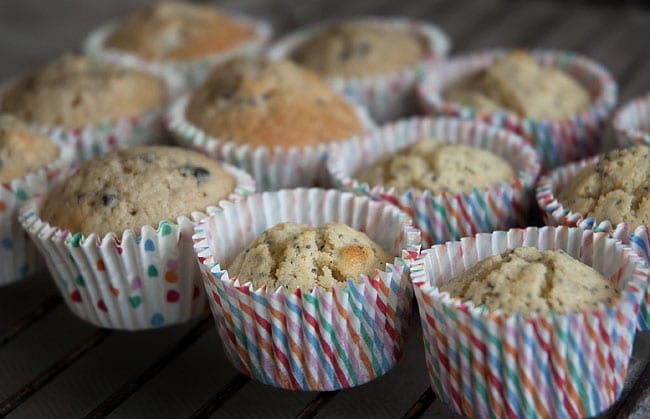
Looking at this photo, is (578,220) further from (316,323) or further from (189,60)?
(189,60)

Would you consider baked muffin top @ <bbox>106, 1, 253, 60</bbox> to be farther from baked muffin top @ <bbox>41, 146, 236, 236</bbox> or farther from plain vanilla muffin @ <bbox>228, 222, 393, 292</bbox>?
plain vanilla muffin @ <bbox>228, 222, 393, 292</bbox>

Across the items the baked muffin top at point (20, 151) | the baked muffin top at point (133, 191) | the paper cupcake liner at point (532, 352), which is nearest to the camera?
the paper cupcake liner at point (532, 352)

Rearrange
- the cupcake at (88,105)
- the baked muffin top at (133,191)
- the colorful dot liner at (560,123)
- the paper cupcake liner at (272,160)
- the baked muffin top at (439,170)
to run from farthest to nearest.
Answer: the cupcake at (88,105) → the colorful dot liner at (560,123) → the paper cupcake liner at (272,160) → the baked muffin top at (439,170) → the baked muffin top at (133,191)

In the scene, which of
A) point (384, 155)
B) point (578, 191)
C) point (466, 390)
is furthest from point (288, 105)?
point (466, 390)

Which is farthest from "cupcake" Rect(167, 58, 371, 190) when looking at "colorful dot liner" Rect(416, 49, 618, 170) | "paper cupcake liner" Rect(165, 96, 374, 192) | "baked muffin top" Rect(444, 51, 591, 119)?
"baked muffin top" Rect(444, 51, 591, 119)

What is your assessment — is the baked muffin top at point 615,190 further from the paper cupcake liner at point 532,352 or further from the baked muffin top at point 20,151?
the baked muffin top at point 20,151

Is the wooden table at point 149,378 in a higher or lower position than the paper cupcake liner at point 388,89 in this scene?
lower

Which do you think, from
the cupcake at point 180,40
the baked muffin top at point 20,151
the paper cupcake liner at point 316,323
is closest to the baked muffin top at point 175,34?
the cupcake at point 180,40
